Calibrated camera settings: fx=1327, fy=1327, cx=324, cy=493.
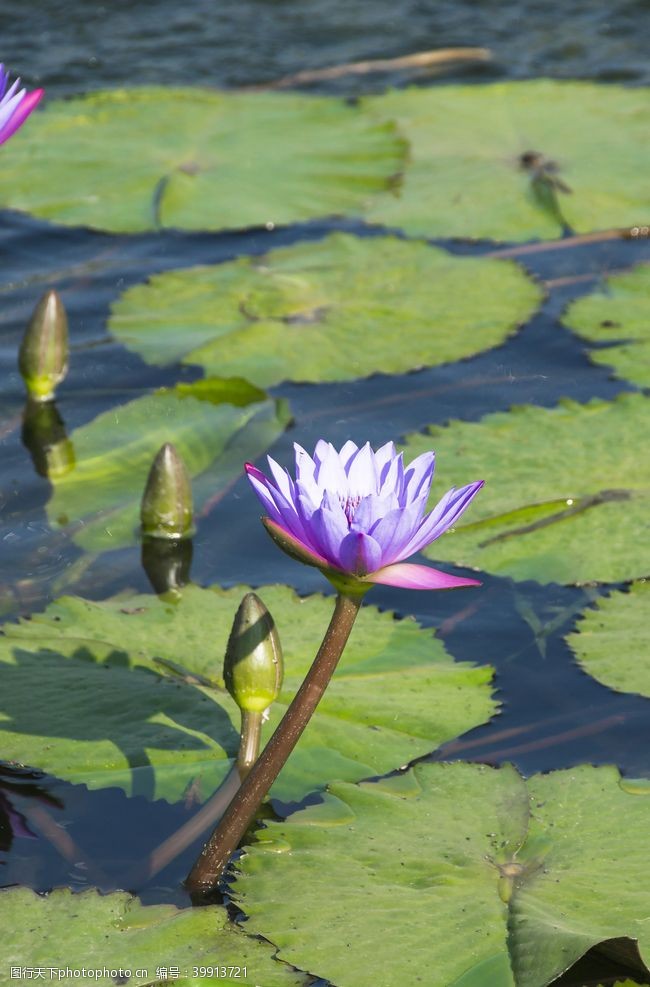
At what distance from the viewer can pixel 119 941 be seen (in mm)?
1833

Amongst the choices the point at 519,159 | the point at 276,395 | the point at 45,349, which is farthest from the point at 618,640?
the point at 519,159

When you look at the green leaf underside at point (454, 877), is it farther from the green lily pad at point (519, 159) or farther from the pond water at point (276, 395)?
the green lily pad at point (519, 159)

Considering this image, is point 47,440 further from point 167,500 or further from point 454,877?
point 454,877

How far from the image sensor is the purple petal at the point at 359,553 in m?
1.54

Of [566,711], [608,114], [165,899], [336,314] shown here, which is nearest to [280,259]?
[336,314]

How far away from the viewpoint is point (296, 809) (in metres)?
2.23

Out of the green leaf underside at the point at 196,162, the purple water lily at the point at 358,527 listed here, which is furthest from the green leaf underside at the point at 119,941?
the green leaf underside at the point at 196,162

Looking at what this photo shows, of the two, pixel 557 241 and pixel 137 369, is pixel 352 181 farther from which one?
pixel 137 369

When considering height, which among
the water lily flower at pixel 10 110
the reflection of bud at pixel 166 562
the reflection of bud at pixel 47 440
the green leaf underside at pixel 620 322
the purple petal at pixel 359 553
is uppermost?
the water lily flower at pixel 10 110

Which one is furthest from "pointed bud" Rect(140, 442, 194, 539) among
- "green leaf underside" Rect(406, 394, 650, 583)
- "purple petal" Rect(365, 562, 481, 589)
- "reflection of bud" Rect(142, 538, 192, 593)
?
"purple petal" Rect(365, 562, 481, 589)

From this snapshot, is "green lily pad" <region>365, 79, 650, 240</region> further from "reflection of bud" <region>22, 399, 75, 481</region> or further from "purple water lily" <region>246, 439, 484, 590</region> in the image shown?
"purple water lily" <region>246, 439, 484, 590</region>

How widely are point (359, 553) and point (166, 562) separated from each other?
1.45 m

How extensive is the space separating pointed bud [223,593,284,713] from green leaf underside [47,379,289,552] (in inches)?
44.2

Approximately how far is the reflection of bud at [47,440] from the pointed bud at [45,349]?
50 mm
